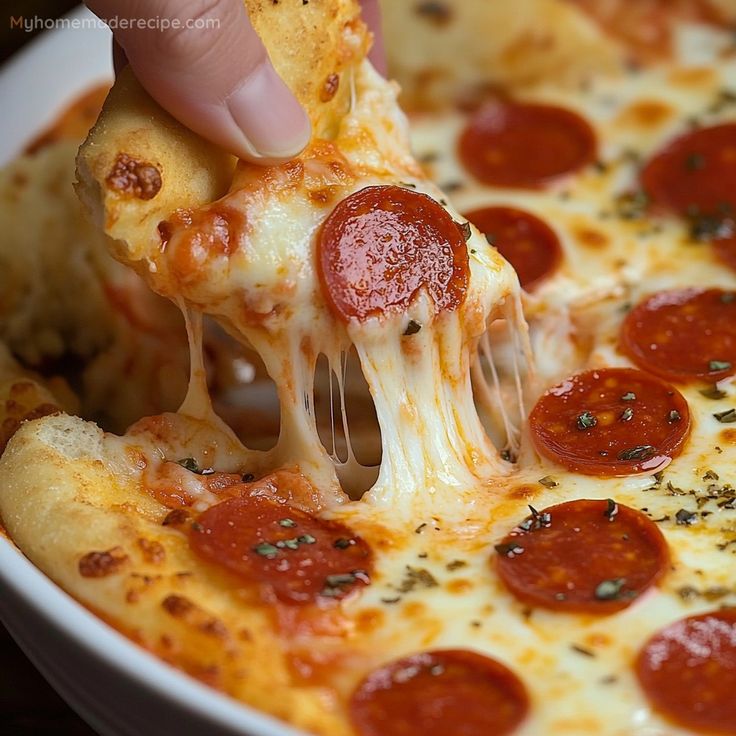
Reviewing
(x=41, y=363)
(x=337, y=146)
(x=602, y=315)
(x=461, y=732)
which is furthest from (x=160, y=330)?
(x=461, y=732)

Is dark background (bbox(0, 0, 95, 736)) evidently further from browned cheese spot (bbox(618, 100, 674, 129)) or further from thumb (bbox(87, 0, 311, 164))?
browned cheese spot (bbox(618, 100, 674, 129))

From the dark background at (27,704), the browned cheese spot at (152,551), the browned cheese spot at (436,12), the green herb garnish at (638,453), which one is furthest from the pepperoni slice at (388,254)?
the browned cheese spot at (436,12)

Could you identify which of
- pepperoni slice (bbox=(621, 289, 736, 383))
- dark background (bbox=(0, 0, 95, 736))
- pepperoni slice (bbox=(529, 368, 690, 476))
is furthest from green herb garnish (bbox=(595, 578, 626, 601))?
dark background (bbox=(0, 0, 95, 736))

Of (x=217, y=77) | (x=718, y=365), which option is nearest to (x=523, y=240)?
(x=718, y=365)

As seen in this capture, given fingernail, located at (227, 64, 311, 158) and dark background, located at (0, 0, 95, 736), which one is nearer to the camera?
fingernail, located at (227, 64, 311, 158)

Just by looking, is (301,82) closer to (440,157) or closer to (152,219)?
(152,219)

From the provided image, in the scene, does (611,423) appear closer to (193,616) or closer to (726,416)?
(726,416)

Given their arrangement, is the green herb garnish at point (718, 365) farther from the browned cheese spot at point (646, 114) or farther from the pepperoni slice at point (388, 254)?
the browned cheese spot at point (646, 114)
